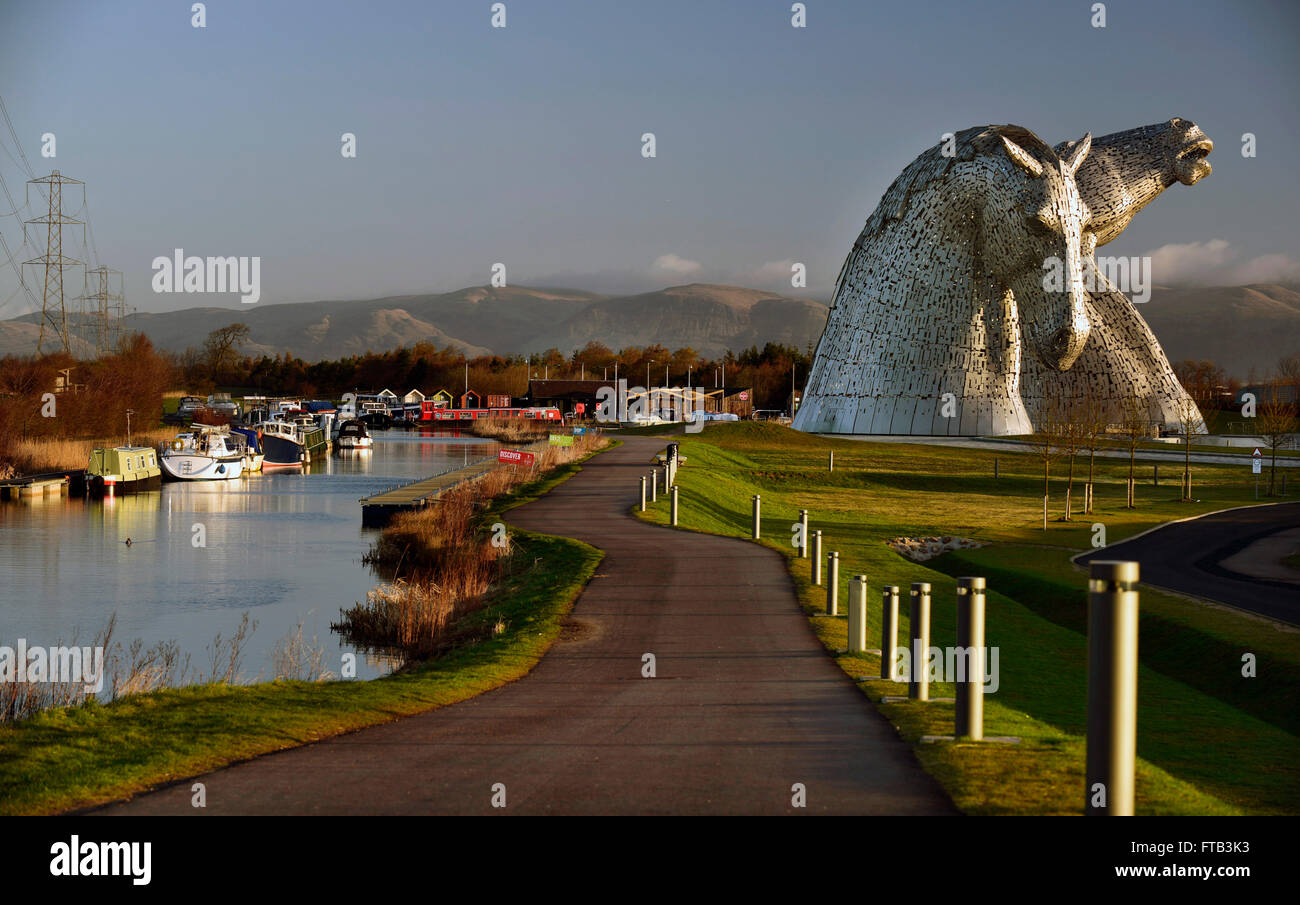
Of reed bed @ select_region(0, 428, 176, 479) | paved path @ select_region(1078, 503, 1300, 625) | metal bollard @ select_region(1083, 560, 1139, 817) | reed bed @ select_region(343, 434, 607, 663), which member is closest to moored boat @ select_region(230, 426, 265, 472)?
reed bed @ select_region(0, 428, 176, 479)

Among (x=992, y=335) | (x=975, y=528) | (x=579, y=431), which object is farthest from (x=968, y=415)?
(x=975, y=528)

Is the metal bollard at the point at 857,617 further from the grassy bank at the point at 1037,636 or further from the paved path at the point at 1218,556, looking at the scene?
the paved path at the point at 1218,556

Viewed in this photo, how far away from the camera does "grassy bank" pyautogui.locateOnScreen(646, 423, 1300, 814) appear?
8664mm

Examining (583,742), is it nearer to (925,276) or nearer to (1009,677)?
(1009,677)

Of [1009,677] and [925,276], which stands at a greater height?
[925,276]

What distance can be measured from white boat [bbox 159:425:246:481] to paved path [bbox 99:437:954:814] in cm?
5284

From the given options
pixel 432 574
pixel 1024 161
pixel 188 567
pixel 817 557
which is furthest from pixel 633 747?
pixel 1024 161

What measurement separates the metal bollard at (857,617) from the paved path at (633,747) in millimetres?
450

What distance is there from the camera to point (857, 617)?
13.6m

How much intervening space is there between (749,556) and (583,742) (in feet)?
45.4

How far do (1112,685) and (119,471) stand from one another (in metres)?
56.5

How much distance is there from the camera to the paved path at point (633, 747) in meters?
7.43

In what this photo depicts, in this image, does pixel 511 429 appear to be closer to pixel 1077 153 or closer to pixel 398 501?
pixel 1077 153

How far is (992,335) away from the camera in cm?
7038
